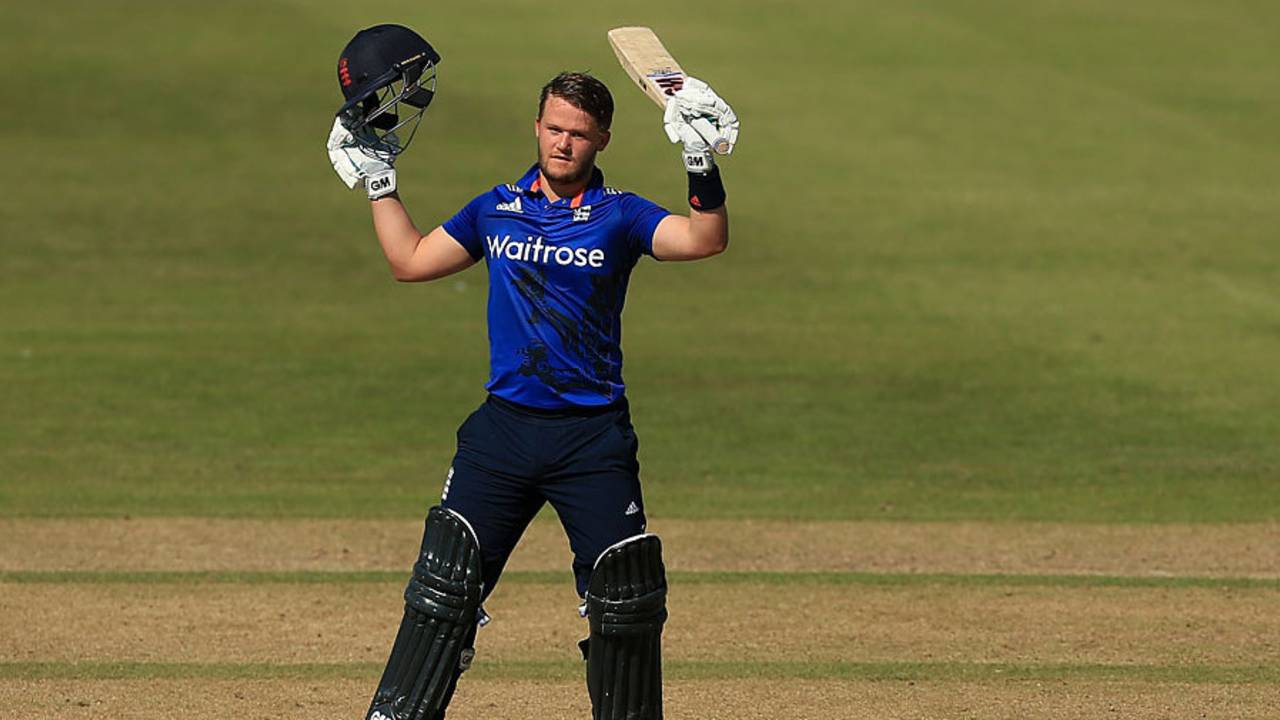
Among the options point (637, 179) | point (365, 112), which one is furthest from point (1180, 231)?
point (365, 112)

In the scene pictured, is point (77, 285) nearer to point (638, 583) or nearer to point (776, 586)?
point (776, 586)

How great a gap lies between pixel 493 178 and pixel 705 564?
43.8ft

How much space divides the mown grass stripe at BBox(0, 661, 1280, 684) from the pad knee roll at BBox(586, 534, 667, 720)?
1.86 meters

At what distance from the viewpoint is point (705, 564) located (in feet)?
38.0

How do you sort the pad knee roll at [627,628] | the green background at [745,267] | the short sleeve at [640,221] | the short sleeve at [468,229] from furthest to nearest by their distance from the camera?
the green background at [745,267] < the short sleeve at [468,229] < the short sleeve at [640,221] < the pad knee roll at [627,628]

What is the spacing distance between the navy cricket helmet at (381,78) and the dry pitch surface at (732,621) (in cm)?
249

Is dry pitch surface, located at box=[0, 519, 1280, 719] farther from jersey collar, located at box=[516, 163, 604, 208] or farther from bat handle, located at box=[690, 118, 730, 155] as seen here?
bat handle, located at box=[690, 118, 730, 155]

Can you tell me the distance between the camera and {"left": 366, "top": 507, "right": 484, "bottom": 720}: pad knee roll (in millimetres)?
6973

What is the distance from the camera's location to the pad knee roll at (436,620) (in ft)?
22.9

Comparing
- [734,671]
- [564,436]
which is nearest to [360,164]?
[564,436]

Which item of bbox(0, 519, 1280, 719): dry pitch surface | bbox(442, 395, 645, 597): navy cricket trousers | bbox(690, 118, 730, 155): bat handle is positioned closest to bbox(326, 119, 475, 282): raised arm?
bbox(442, 395, 645, 597): navy cricket trousers

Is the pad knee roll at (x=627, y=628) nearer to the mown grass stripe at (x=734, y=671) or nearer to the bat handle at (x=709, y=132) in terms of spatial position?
the bat handle at (x=709, y=132)

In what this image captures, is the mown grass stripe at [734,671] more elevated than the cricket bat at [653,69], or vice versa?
the cricket bat at [653,69]

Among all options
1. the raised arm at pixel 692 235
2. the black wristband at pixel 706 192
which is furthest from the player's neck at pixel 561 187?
the black wristband at pixel 706 192
